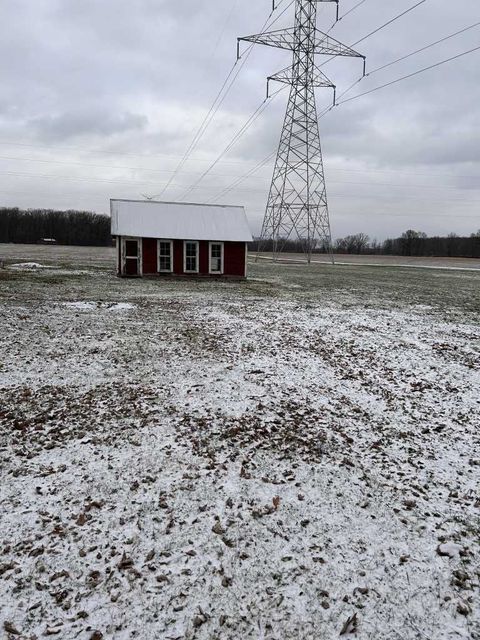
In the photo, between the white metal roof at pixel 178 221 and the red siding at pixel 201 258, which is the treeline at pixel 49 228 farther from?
the red siding at pixel 201 258

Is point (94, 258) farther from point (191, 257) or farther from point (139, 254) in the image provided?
point (191, 257)

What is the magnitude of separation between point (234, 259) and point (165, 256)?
3.96m

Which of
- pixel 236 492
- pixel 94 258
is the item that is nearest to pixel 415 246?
pixel 94 258

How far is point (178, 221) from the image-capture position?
79.7 feet

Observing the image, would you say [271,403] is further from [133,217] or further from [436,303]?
[133,217]

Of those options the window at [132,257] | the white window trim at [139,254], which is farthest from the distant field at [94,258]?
the white window trim at [139,254]

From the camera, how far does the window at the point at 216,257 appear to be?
78.0 feet

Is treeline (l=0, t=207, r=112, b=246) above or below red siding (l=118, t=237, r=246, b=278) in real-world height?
above

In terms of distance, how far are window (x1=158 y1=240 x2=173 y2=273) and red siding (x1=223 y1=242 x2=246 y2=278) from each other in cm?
315

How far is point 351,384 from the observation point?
6.59 metres

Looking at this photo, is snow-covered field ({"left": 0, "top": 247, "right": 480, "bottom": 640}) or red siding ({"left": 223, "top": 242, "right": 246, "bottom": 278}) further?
red siding ({"left": 223, "top": 242, "right": 246, "bottom": 278})

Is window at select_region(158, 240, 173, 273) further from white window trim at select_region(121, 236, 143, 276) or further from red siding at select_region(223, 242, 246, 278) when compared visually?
red siding at select_region(223, 242, 246, 278)

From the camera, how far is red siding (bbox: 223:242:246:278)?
78.3 feet

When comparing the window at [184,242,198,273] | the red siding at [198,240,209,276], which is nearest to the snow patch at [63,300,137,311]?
the window at [184,242,198,273]
